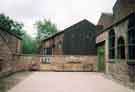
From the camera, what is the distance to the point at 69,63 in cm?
1620

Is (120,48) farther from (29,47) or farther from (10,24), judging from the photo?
(10,24)

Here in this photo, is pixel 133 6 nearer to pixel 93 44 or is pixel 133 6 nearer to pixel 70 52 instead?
pixel 93 44

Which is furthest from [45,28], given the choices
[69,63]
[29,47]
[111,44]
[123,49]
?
[123,49]

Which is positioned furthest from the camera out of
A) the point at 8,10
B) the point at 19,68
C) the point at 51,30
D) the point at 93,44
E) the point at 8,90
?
the point at 51,30

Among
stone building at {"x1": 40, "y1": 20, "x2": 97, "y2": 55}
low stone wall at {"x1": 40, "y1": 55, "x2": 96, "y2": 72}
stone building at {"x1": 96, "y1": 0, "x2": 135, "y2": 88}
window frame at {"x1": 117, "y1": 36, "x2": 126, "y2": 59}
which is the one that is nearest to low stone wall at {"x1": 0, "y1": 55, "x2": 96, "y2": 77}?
low stone wall at {"x1": 40, "y1": 55, "x2": 96, "y2": 72}

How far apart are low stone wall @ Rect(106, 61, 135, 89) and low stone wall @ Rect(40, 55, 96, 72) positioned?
5.64 m

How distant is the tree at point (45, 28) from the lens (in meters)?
43.0

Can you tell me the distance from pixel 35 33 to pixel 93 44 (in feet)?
94.2

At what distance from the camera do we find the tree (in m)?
43.0

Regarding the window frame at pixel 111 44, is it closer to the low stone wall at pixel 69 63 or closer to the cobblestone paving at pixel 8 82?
the low stone wall at pixel 69 63

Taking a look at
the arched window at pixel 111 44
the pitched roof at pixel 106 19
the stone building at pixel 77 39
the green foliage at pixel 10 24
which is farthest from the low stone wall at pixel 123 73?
the green foliage at pixel 10 24

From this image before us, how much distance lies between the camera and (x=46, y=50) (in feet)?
68.4

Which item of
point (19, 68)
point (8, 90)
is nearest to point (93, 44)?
point (19, 68)

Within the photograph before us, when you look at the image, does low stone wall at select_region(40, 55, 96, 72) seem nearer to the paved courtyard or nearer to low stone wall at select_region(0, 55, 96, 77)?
low stone wall at select_region(0, 55, 96, 77)
